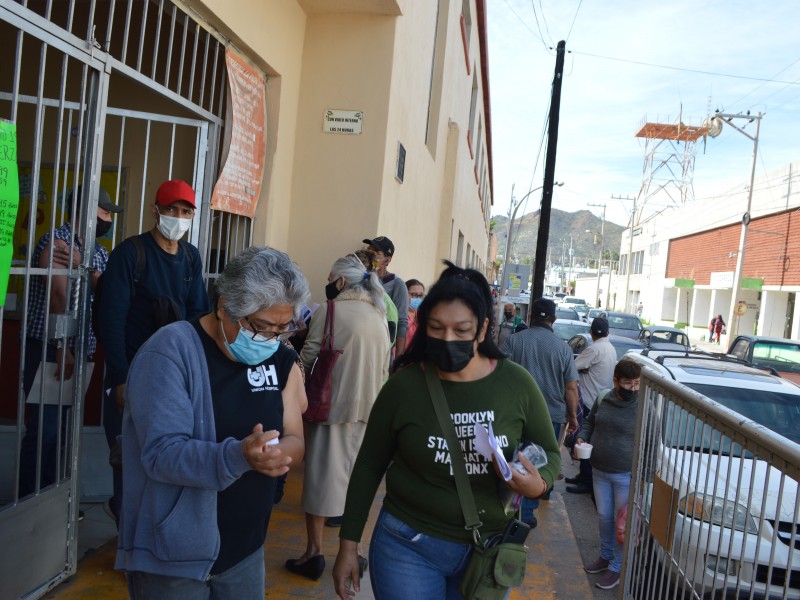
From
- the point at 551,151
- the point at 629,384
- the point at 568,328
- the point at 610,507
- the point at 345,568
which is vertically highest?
the point at 551,151

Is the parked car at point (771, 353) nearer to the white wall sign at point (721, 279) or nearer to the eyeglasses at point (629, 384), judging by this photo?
the eyeglasses at point (629, 384)

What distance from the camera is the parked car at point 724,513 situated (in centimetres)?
208

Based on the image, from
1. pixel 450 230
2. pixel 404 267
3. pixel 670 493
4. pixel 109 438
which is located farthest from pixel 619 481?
pixel 450 230

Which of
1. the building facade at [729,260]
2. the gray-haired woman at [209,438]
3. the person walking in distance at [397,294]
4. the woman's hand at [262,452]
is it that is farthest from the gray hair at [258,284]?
the building facade at [729,260]

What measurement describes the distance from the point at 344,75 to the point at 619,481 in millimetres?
4331

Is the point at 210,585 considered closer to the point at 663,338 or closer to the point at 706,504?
the point at 706,504

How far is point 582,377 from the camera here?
8086 millimetres

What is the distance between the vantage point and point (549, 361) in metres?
6.27

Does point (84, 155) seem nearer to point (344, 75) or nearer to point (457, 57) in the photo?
point (344, 75)

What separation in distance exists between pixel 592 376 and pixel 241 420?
6.31 metres

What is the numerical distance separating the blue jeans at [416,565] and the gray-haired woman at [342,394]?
1690 mm

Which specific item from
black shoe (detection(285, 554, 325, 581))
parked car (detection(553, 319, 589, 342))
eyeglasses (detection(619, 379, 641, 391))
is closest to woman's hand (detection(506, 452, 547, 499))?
black shoe (detection(285, 554, 325, 581))

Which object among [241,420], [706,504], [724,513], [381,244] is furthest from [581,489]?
[241,420]

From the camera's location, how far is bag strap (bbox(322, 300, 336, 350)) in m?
4.43
